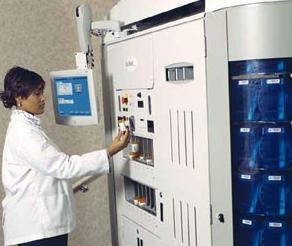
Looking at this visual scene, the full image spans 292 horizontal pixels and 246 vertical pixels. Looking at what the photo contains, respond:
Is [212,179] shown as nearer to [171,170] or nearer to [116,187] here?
[171,170]

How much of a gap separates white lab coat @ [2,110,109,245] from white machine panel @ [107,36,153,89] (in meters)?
0.40

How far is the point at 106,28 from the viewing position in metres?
2.15

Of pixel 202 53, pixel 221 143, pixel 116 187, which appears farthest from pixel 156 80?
pixel 116 187

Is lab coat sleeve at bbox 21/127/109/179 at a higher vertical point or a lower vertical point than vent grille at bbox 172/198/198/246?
higher

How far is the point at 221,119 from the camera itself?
4.72 ft

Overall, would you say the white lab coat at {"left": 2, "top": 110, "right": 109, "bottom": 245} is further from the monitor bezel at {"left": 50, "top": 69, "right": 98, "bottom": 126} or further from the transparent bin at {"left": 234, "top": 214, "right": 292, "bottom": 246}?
the transparent bin at {"left": 234, "top": 214, "right": 292, "bottom": 246}

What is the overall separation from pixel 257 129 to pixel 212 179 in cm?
24

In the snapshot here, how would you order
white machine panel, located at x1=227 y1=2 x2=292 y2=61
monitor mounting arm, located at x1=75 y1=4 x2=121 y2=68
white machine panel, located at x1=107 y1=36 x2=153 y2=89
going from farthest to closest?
monitor mounting arm, located at x1=75 y1=4 x2=121 y2=68
white machine panel, located at x1=107 y1=36 x2=153 y2=89
white machine panel, located at x1=227 y1=2 x2=292 y2=61

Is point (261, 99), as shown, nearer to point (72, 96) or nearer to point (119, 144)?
point (119, 144)

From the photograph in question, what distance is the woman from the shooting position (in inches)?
69.8

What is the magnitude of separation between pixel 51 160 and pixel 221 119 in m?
0.76

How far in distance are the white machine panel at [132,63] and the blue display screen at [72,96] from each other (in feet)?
0.69

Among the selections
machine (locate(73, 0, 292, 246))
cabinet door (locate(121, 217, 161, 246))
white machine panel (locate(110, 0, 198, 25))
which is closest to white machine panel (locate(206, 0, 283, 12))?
machine (locate(73, 0, 292, 246))

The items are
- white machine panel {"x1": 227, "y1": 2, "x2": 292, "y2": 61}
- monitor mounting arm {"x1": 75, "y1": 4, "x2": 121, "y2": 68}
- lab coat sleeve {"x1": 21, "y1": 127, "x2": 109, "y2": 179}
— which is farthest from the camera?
monitor mounting arm {"x1": 75, "y1": 4, "x2": 121, "y2": 68}
